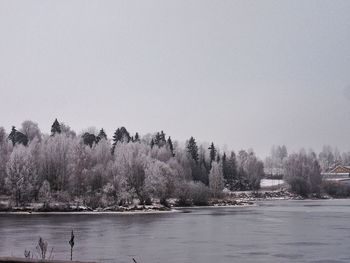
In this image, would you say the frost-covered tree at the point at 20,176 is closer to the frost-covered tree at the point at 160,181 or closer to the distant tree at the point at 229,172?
the frost-covered tree at the point at 160,181

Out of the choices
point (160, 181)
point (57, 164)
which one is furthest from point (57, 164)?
point (160, 181)

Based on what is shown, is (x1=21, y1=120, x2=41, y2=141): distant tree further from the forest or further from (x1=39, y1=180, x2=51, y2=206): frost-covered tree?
(x1=39, y1=180, x2=51, y2=206): frost-covered tree

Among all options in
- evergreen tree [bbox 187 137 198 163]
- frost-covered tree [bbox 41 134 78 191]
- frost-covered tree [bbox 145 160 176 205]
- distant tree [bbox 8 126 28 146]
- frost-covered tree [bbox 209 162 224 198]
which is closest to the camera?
frost-covered tree [bbox 145 160 176 205]

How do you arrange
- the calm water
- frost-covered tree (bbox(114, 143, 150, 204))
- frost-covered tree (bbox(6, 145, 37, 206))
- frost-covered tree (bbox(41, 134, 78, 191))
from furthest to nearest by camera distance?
frost-covered tree (bbox(41, 134, 78, 191)), frost-covered tree (bbox(114, 143, 150, 204)), frost-covered tree (bbox(6, 145, 37, 206)), the calm water

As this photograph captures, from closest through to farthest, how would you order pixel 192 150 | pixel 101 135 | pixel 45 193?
pixel 45 193, pixel 101 135, pixel 192 150

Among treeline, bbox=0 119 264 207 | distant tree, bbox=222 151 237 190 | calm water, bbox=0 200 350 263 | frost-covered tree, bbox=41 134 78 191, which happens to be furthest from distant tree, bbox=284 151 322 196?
calm water, bbox=0 200 350 263

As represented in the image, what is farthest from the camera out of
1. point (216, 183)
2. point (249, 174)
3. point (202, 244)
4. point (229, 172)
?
point (249, 174)

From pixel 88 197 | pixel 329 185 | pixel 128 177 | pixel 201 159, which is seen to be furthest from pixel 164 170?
pixel 329 185

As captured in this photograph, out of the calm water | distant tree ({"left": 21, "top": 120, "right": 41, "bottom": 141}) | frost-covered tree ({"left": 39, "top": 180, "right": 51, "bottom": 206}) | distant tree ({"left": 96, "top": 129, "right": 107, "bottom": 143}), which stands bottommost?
the calm water

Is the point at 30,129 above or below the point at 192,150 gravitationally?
above

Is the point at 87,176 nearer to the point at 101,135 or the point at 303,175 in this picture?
the point at 101,135

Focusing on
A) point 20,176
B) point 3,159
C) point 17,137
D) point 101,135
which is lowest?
point 20,176

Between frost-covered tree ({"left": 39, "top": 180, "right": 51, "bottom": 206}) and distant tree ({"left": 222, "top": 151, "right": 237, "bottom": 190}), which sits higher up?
distant tree ({"left": 222, "top": 151, "right": 237, "bottom": 190})

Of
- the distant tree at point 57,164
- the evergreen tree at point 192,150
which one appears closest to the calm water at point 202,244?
the distant tree at point 57,164
